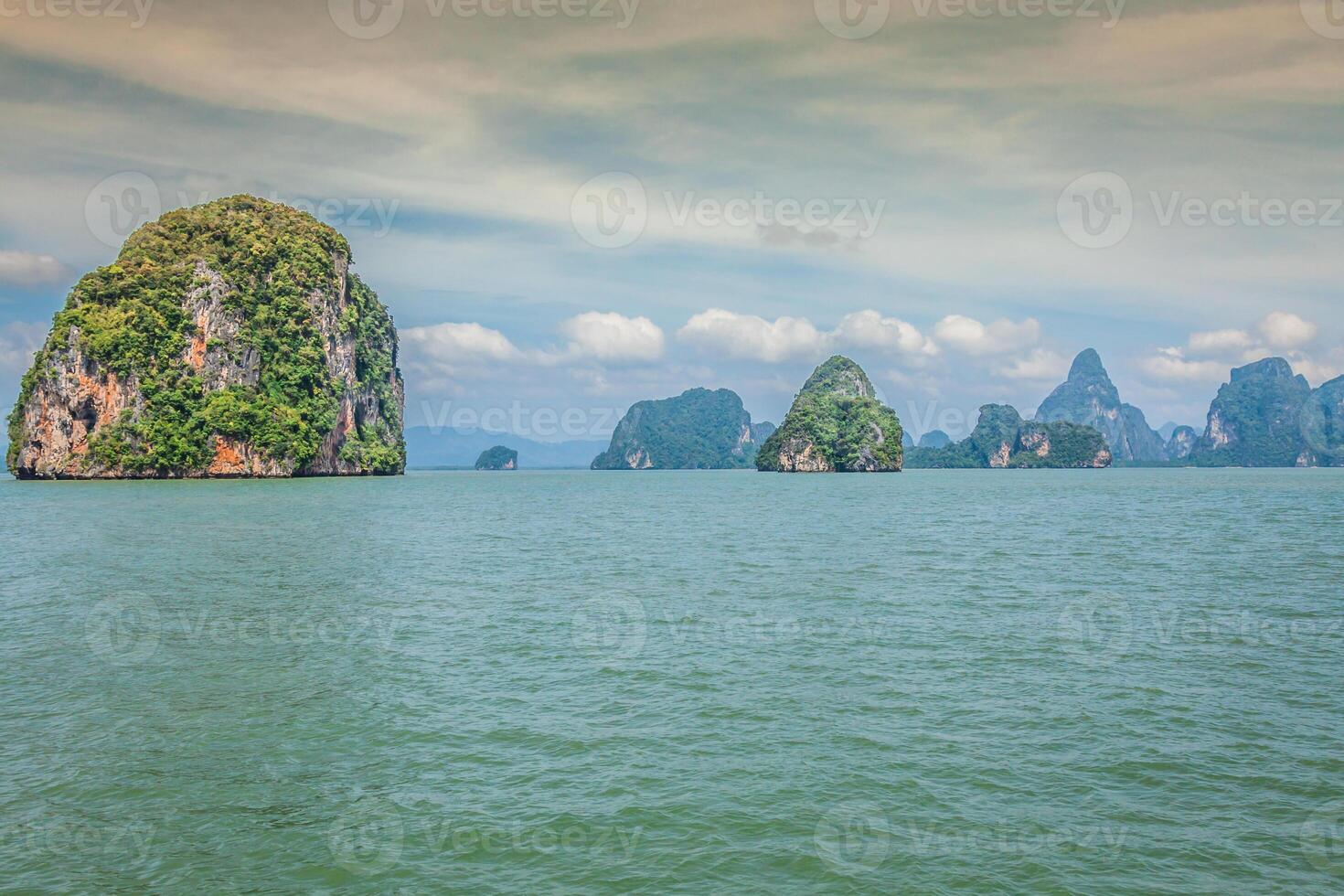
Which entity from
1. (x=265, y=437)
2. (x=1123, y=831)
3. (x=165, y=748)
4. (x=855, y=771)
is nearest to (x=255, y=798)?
(x=165, y=748)

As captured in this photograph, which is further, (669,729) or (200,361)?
(200,361)

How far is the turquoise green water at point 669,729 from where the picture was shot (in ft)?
31.0

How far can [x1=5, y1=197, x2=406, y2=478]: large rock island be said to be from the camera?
102 meters

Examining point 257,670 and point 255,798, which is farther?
point 257,670

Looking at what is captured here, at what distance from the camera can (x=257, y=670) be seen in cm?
1717

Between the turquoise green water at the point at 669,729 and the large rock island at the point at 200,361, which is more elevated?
the large rock island at the point at 200,361

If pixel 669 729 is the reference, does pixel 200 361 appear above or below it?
above

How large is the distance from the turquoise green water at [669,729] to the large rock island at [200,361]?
8156 centimetres

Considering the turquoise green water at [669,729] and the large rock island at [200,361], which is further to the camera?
the large rock island at [200,361]

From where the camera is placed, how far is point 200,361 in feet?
351

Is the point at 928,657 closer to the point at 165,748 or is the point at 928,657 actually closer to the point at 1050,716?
the point at 1050,716

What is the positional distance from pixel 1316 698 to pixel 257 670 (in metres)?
20.7

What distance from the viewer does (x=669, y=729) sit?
540 inches

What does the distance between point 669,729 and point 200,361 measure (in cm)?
11291
